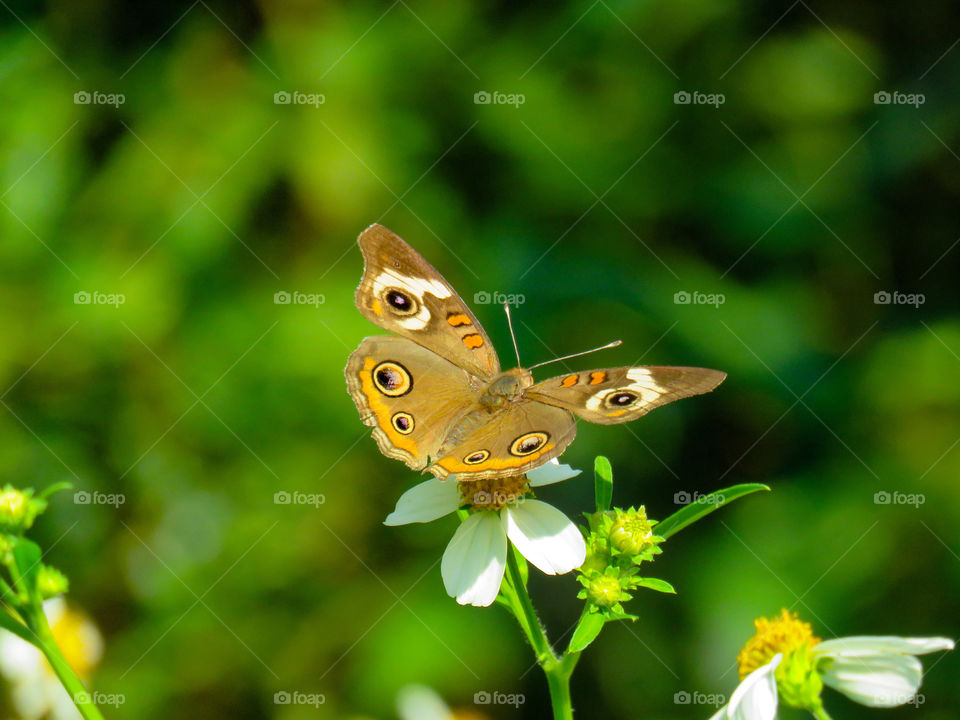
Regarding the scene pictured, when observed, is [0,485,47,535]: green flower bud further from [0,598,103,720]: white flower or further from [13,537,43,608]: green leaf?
[0,598,103,720]: white flower

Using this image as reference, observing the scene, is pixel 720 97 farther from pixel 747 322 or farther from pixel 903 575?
pixel 903 575

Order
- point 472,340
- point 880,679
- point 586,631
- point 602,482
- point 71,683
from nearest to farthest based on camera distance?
point 880,679, point 71,683, point 586,631, point 602,482, point 472,340

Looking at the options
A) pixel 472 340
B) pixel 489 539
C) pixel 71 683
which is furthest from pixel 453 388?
pixel 71 683

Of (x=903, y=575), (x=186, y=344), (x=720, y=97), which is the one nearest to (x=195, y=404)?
(x=186, y=344)

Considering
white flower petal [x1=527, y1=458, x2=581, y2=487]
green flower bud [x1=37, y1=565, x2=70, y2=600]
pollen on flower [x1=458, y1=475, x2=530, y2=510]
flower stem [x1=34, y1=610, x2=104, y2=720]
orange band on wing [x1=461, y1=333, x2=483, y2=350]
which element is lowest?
flower stem [x1=34, y1=610, x2=104, y2=720]

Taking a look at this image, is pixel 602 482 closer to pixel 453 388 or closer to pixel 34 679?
pixel 453 388

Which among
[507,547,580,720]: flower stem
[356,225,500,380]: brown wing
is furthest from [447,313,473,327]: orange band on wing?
[507,547,580,720]: flower stem
